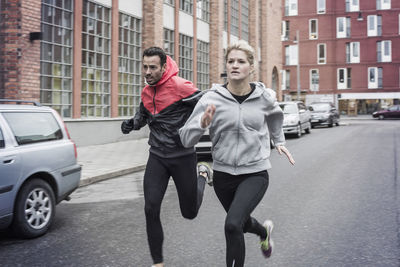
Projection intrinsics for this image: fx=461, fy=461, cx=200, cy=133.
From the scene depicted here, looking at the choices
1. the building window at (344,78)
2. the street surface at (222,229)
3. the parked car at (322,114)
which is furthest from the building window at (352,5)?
the street surface at (222,229)

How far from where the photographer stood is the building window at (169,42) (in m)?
20.7

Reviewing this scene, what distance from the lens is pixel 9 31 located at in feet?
39.8

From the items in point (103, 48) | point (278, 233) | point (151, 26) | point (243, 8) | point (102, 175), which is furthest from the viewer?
point (243, 8)

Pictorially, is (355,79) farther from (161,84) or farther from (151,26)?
(161,84)

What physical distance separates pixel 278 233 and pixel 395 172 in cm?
562

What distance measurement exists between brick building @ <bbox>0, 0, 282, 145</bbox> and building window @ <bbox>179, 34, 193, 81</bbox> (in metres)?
0.05

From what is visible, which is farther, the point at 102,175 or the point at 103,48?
the point at 103,48

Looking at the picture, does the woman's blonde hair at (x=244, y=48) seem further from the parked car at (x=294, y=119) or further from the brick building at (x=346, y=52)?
the brick building at (x=346, y=52)

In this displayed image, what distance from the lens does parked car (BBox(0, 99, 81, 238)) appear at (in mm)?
4781

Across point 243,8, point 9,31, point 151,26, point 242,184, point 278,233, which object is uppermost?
point 243,8

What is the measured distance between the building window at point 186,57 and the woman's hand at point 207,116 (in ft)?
62.2

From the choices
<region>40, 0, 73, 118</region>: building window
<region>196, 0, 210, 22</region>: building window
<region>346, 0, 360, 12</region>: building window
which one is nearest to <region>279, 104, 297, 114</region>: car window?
<region>196, 0, 210, 22</region>: building window

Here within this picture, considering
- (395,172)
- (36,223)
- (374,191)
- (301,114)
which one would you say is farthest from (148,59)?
(301,114)

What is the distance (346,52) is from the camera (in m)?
56.2
